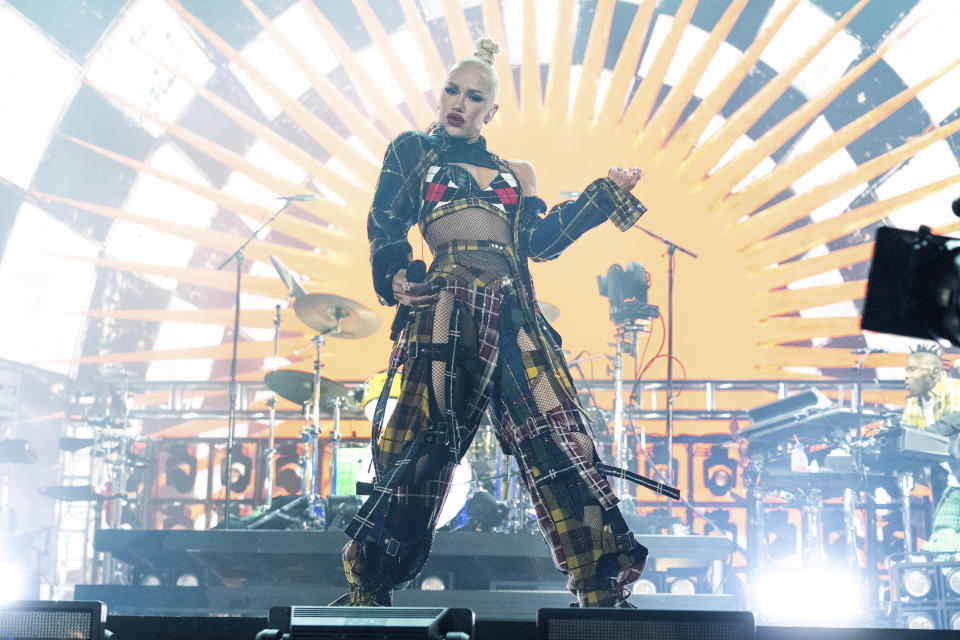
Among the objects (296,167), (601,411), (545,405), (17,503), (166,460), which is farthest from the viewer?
(296,167)

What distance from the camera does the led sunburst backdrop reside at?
7.27 metres

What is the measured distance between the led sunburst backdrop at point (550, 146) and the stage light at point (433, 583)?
2.89 m

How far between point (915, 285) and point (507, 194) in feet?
4.04

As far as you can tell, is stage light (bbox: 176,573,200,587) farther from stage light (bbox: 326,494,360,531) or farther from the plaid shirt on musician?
the plaid shirt on musician

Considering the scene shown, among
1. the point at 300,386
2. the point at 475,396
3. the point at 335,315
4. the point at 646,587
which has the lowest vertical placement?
the point at 646,587

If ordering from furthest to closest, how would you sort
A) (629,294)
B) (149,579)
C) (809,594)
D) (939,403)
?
(629,294) → (939,403) → (809,594) → (149,579)

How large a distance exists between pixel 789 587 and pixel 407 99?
186 inches

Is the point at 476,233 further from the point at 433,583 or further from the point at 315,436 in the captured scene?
the point at 315,436

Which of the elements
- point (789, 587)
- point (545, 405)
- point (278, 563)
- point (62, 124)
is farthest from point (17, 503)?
point (545, 405)

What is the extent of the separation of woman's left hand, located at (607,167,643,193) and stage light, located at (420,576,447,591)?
3.03 meters

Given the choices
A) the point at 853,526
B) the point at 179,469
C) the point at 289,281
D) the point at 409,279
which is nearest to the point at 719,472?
the point at 853,526

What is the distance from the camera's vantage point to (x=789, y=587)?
5.39 metres

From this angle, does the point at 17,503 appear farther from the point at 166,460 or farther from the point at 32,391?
the point at 166,460

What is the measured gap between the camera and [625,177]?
237cm
